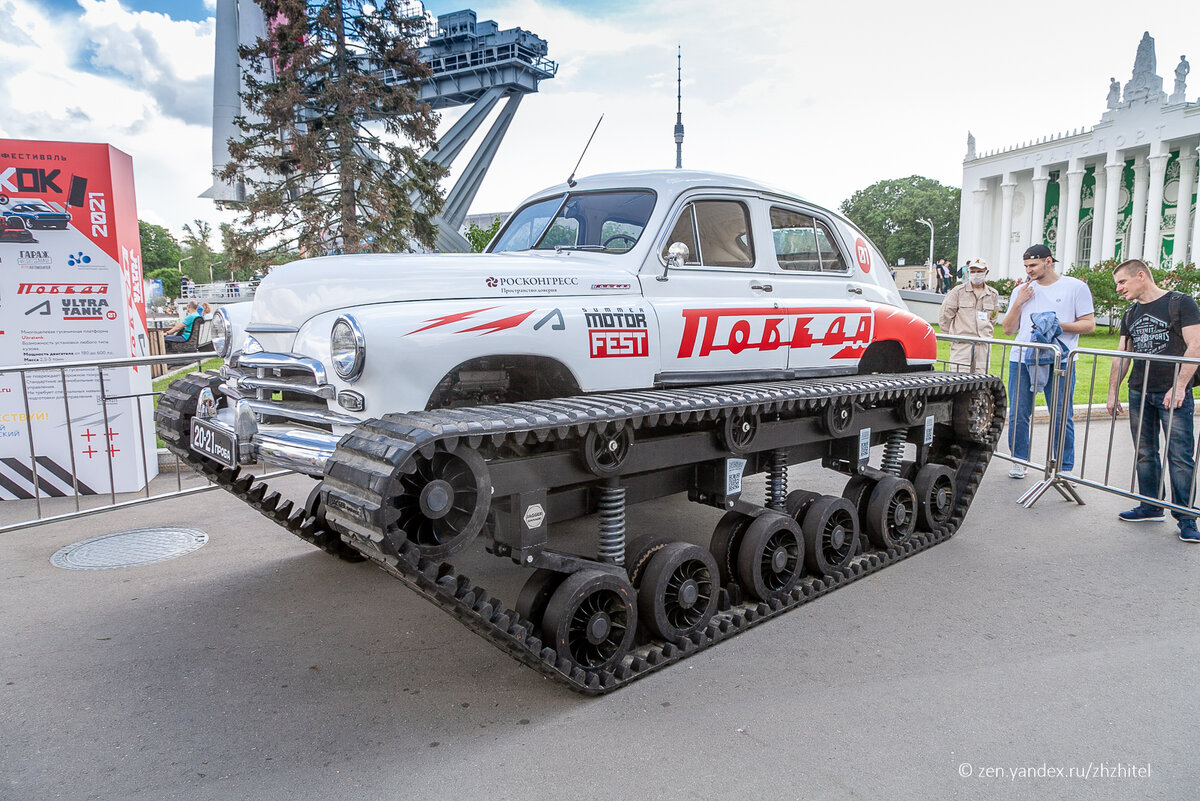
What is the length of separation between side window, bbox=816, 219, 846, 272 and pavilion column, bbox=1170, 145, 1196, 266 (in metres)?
45.5

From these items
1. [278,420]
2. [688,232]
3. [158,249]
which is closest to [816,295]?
[688,232]

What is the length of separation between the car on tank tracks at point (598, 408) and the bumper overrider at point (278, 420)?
0.06 feet

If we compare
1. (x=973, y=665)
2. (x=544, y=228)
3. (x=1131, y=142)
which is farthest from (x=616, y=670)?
(x=1131, y=142)

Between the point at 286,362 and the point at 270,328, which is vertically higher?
the point at 270,328

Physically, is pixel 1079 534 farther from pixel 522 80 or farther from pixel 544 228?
pixel 522 80

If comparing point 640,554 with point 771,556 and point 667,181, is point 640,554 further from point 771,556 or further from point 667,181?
point 667,181

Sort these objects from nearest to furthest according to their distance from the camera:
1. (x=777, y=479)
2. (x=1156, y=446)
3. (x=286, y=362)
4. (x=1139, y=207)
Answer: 1. (x=286, y=362)
2. (x=777, y=479)
3. (x=1156, y=446)
4. (x=1139, y=207)

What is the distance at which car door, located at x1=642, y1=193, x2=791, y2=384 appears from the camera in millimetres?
4543

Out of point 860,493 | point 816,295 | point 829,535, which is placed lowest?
point 829,535

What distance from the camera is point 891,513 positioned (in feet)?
18.2

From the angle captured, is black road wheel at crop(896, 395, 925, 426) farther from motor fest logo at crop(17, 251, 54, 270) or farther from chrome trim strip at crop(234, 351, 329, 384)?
motor fest logo at crop(17, 251, 54, 270)

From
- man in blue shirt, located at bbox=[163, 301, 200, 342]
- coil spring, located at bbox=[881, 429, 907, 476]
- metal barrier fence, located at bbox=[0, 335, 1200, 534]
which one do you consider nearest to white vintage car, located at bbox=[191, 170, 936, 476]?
coil spring, located at bbox=[881, 429, 907, 476]

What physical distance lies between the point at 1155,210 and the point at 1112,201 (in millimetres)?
2809

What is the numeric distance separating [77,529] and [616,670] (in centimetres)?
512
